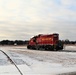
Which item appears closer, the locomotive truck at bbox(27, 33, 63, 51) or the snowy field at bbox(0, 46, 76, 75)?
the snowy field at bbox(0, 46, 76, 75)

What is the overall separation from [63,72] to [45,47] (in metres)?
34.1

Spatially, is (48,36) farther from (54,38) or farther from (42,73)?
(42,73)

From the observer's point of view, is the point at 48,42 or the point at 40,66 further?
the point at 48,42

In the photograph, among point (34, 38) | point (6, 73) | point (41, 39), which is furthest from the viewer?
point (34, 38)

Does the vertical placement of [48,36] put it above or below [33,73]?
above

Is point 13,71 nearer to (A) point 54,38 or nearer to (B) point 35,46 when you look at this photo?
(A) point 54,38

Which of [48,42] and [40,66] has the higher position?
[48,42]

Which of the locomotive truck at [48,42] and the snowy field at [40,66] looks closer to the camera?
the snowy field at [40,66]

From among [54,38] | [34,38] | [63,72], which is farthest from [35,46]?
[63,72]

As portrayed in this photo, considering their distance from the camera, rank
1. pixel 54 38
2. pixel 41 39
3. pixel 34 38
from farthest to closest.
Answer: pixel 34 38 < pixel 41 39 < pixel 54 38

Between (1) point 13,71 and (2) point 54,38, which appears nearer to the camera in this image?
(1) point 13,71

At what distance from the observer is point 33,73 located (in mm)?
16188

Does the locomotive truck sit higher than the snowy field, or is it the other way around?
the locomotive truck

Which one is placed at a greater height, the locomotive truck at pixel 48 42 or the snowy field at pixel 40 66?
the locomotive truck at pixel 48 42
